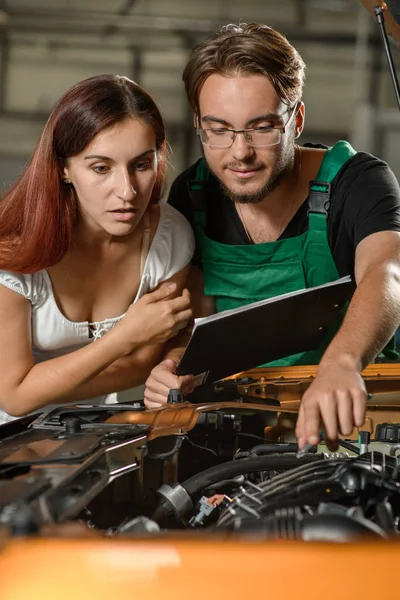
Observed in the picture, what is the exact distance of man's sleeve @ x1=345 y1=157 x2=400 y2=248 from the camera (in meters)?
2.00

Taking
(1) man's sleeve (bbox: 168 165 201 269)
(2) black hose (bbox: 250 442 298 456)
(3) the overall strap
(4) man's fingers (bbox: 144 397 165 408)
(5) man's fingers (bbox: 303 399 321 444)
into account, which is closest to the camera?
(5) man's fingers (bbox: 303 399 321 444)

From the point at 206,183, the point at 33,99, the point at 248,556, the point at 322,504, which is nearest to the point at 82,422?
the point at 322,504

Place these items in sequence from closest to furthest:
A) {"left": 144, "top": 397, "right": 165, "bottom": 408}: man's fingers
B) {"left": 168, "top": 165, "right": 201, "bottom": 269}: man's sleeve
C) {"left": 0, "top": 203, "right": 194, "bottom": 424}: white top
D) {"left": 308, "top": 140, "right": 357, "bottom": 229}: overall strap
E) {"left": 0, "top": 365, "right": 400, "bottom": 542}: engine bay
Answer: {"left": 0, "top": 365, "right": 400, "bottom": 542}: engine bay
{"left": 144, "top": 397, "right": 165, "bottom": 408}: man's fingers
{"left": 0, "top": 203, "right": 194, "bottom": 424}: white top
{"left": 308, "top": 140, "right": 357, "bottom": 229}: overall strap
{"left": 168, "top": 165, "right": 201, "bottom": 269}: man's sleeve

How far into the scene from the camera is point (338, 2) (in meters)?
6.34

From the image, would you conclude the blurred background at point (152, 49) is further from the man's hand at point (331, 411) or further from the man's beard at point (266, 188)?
the man's hand at point (331, 411)

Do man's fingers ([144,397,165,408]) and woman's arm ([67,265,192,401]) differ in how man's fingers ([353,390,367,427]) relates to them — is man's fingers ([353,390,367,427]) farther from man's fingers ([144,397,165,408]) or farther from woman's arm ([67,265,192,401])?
woman's arm ([67,265,192,401])

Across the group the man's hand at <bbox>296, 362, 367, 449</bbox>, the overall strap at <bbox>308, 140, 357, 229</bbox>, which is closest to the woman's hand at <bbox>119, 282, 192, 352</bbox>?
A: the overall strap at <bbox>308, 140, 357, 229</bbox>

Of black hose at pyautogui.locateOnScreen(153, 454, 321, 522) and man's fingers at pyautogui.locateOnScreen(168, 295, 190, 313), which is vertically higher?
man's fingers at pyautogui.locateOnScreen(168, 295, 190, 313)

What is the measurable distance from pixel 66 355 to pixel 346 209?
2.77ft

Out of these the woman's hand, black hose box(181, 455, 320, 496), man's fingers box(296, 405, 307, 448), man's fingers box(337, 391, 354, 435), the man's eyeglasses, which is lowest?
black hose box(181, 455, 320, 496)

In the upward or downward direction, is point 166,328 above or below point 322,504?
above

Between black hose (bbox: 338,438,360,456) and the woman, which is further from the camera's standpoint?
the woman

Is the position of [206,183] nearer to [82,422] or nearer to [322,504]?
[82,422]

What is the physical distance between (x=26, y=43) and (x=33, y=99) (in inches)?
18.2
